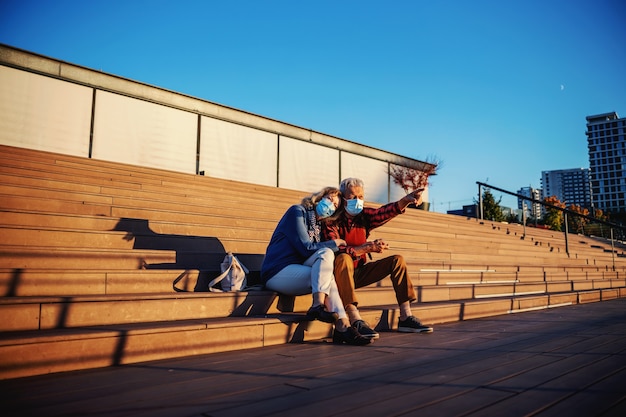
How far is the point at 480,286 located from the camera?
16.5ft

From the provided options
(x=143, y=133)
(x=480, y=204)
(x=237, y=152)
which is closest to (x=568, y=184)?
(x=480, y=204)

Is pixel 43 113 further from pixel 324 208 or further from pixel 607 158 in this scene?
pixel 607 158

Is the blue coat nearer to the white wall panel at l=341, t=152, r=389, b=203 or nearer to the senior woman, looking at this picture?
the senior woman

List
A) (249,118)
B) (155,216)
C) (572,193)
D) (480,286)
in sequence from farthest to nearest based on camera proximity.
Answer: (572,193) < (249,118) < (480,286) < (155,216)

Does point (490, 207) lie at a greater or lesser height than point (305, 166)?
lesser

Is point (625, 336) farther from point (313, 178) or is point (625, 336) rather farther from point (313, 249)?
point (313, 178)

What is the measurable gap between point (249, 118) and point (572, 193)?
186 m

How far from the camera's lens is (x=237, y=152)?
12.0m

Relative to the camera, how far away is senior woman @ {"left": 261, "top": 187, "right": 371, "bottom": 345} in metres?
2.73

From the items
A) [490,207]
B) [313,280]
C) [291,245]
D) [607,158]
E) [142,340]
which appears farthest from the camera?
[607,158]

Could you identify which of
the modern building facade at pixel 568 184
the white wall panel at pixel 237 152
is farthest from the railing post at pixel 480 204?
the modern building facade at pixel 568 184

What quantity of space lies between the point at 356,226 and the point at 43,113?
8382 millimetres

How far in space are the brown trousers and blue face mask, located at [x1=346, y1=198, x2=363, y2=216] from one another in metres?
0.40

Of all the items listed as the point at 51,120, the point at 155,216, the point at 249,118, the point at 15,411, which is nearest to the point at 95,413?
the point at 15,411
